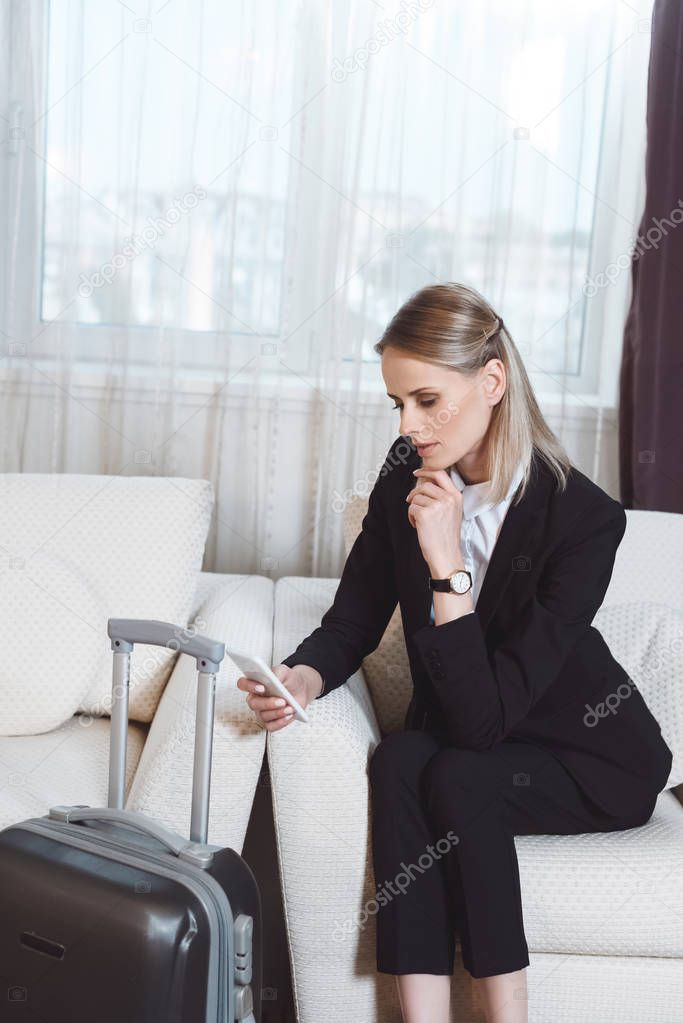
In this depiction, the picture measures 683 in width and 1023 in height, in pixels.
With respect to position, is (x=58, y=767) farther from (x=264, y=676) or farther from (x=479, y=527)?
(x=479, y=527)

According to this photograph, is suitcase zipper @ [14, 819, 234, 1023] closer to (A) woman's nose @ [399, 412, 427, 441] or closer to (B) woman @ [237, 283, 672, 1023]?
(B) woman @ [237, 283, 672, 1023]

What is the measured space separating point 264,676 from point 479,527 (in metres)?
0.48

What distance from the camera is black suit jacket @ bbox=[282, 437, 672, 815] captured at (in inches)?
55.1

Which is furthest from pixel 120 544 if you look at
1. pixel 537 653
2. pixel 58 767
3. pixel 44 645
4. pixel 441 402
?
pixel 537 653

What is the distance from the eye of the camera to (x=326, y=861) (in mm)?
1406

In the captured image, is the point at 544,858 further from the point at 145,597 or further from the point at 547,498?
the point at 145,597

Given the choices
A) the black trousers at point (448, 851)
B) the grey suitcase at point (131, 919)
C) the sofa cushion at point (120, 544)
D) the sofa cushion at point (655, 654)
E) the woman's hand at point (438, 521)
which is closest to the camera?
the grey suitcase at point (131, 919)

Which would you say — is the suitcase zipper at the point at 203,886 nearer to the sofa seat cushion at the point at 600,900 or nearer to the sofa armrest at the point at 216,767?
the sofa armrest at the point at 216,767

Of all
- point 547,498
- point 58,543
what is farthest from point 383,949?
point 58,543

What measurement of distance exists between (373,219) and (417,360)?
0.91 m

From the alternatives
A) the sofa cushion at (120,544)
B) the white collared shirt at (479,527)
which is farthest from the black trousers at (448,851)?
the sofa cushion at (120,544)

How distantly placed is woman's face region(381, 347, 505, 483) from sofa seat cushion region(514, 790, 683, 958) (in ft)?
1.92

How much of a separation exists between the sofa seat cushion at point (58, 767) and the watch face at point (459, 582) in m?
0.60

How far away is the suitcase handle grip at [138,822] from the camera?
121cm
